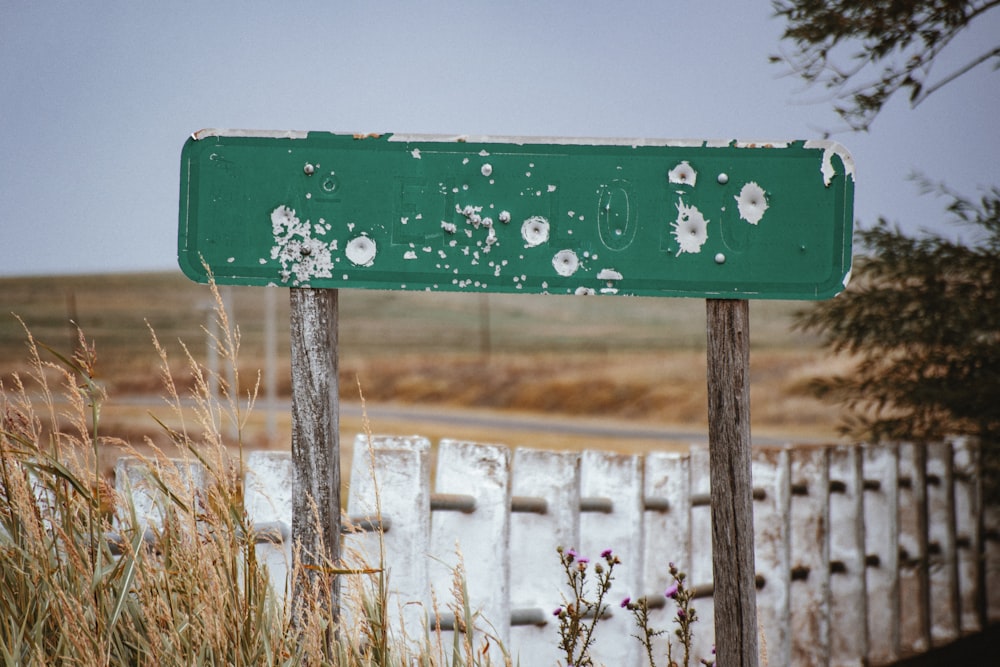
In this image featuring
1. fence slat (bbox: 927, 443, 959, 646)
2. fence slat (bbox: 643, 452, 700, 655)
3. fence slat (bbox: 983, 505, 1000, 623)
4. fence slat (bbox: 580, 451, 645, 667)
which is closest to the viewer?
fence slat (bbox: 580, 451, 645, 667)

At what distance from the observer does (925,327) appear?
5367mm

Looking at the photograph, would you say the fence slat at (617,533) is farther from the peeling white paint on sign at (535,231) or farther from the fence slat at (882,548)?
the fence slat at (882,548)

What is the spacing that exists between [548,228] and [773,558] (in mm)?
2916

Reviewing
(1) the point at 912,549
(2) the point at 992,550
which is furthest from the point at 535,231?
(2) the point at 992,550

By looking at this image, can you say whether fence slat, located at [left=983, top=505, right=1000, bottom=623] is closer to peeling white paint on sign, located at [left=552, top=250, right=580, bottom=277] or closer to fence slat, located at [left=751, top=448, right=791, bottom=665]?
fence slat, located at [left=751, top=448, right=791, bottom=665]

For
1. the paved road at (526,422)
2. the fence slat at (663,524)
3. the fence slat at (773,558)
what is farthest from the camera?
the paved road at (526,422)

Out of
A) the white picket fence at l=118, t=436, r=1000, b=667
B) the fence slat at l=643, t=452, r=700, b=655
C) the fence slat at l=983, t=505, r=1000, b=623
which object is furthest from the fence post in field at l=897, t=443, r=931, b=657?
the fence slat at l=643, t=452, r=700, b=655

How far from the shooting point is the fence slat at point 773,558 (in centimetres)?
439

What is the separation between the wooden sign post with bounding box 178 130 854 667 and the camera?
2182 millimetres

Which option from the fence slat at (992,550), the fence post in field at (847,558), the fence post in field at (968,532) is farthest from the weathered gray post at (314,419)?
the fence slat at (992,550)

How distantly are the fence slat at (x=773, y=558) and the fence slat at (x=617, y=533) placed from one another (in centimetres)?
110

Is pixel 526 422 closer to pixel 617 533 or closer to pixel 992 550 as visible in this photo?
pixel 992 550

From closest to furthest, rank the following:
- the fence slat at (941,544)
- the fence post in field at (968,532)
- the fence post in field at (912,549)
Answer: the fence post in field at (912,549) < the fence slat at (941,544) < the fence post in field at (968,532)

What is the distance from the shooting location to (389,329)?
55.3 metres
